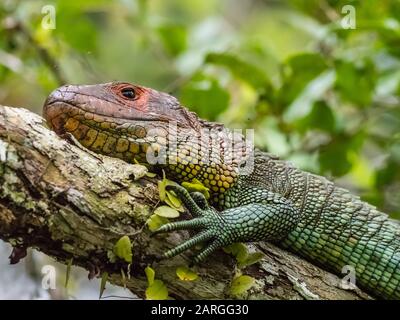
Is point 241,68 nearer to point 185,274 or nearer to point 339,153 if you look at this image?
point 339,153

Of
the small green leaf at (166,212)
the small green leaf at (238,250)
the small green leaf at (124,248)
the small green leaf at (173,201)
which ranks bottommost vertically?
the small green leaf at (238,250)

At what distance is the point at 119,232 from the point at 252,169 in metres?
1.41

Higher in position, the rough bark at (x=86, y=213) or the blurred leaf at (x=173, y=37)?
the blurred leaf at (x=173, y=37)

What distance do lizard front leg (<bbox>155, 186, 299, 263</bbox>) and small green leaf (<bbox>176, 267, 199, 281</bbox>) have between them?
0.23ft

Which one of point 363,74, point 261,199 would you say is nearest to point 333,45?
point 363,74

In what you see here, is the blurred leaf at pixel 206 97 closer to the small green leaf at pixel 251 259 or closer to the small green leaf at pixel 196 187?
the small green leaf at pixel 196 187

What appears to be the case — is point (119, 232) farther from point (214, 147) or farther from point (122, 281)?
point (214, 147)

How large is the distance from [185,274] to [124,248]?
0.40 m

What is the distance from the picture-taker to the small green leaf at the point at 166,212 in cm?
372

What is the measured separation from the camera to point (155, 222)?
3.69 metres

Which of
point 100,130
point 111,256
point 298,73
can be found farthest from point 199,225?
point 298,73

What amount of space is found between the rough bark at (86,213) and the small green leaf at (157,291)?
0.05 metres

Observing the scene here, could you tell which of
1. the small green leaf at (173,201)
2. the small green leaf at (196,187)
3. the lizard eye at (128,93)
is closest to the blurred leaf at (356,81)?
the lizard eye at (128,93)
